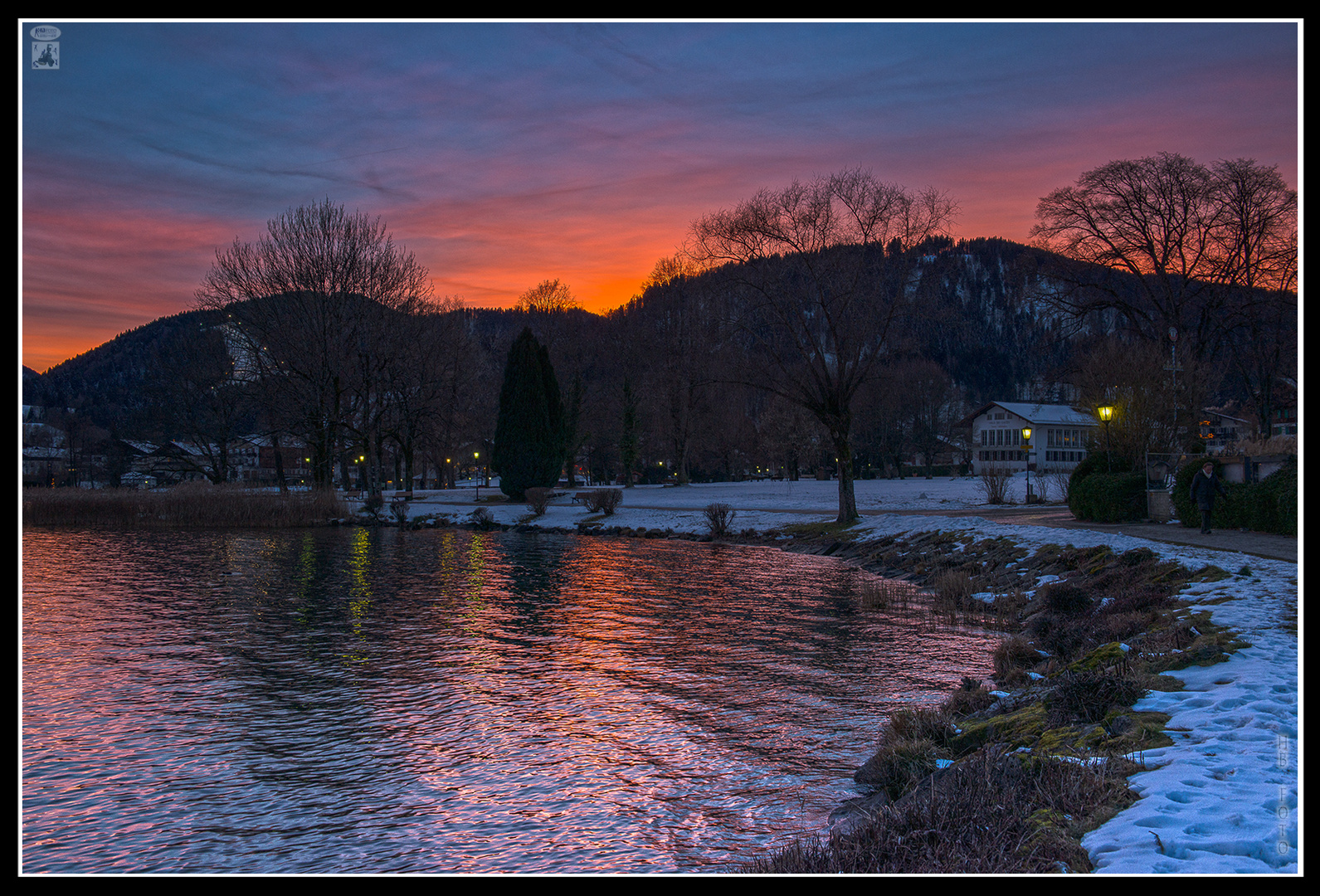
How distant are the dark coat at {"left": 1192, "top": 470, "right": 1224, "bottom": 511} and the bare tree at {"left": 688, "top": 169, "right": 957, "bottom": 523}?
1092 centimetres

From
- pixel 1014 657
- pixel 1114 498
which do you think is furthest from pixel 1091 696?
pixel 1114 498

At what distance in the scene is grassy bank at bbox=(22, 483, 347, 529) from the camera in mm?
37000

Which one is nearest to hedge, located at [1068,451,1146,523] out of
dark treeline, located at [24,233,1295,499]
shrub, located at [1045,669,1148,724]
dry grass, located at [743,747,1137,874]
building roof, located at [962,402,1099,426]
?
dark treeline, located at [24,233,1295,499]

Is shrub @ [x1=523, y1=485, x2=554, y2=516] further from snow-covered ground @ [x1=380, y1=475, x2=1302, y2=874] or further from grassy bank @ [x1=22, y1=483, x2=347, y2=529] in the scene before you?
snow-covered ground @ [x1=380, y1=475, x2=1302, y2=874]

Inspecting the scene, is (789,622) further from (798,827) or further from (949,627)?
(798,827)

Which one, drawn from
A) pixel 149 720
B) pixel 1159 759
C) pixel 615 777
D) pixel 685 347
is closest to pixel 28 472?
pixel 685 347

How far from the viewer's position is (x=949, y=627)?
1427cm

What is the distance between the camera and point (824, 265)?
2842cm

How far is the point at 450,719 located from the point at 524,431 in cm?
4264

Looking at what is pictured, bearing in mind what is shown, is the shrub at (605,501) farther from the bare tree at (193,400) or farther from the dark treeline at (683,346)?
the bare tree at (193,400)

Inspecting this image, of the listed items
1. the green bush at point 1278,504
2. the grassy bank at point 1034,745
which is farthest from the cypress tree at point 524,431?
the grassy bank at point 1034,745

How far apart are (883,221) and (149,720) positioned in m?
25.4

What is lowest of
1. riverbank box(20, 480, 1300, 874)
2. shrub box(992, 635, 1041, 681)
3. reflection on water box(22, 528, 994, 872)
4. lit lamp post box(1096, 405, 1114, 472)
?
reflection on water box(22, 528, 994, 872)

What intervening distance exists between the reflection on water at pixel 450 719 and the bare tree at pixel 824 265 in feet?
38.7
